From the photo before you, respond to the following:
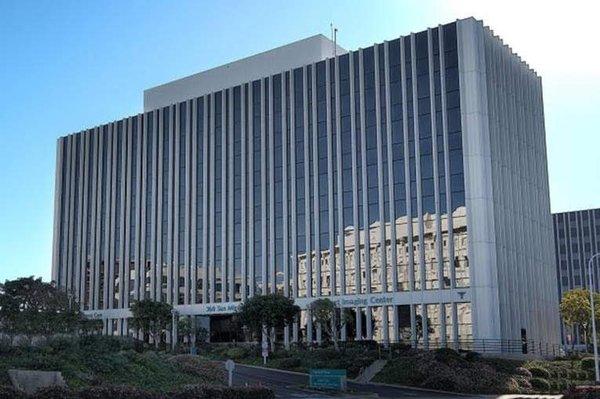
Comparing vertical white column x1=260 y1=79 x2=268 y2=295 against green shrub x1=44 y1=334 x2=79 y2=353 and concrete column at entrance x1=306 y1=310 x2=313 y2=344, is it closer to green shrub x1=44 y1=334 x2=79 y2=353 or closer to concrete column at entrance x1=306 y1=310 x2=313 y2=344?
concrete column at entrance x1=306 y1=310 x2=313 y2=344

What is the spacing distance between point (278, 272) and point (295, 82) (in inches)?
725

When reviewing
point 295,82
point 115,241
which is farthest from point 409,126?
point 115,241

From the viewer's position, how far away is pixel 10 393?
2345 cm

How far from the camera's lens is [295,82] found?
75.2m

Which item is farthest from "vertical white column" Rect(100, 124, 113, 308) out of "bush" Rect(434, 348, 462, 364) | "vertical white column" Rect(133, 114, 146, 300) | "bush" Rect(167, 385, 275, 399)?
"bush" Rect(167, 385, 275, 399)

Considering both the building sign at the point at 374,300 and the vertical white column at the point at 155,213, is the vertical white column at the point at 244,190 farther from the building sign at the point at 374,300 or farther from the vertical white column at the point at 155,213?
the vertical white column at the point at 155,213

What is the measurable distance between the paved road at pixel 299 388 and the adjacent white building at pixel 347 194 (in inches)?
669

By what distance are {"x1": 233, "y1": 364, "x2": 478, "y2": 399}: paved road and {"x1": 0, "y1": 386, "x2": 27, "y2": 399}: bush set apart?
15.6 meters

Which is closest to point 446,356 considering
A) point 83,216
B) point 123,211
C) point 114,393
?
point 114,393

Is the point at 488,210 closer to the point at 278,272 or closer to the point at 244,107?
the point at 278,272

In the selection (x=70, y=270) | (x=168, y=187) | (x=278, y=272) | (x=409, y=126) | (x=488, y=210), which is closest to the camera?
(x=488, y=210)

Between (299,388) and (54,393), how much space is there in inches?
805

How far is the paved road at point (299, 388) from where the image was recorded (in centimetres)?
3959

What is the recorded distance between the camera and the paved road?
3959 centimetres
